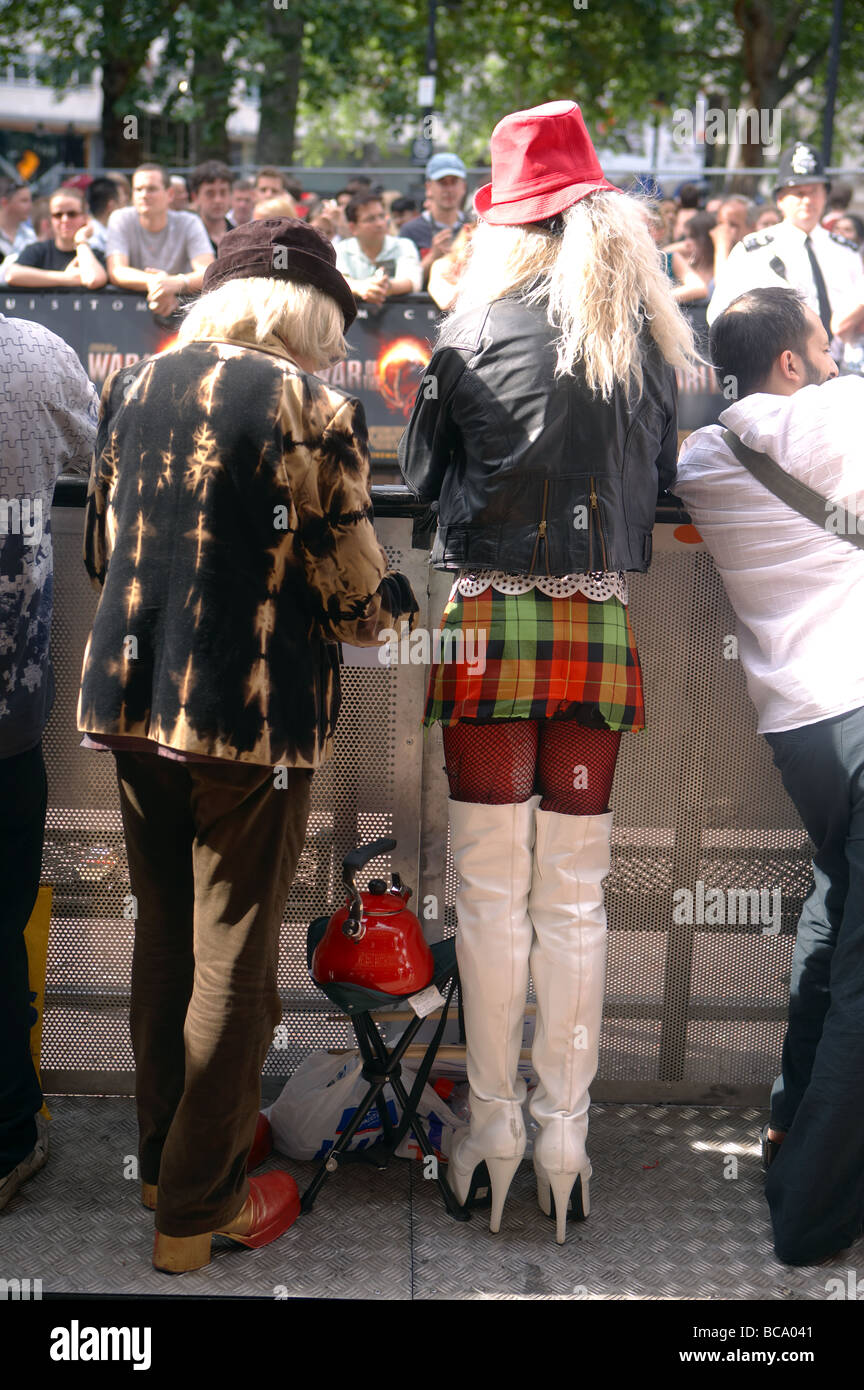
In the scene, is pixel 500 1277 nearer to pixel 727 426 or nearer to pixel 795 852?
pixel 795 852

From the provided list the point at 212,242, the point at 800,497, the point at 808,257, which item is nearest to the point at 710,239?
the point at 808,257

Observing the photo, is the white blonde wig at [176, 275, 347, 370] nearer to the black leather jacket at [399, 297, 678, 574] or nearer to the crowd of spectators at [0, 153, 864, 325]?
the black leather jacket at [399, 297, 678, 574]

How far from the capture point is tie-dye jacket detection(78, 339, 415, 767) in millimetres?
2359

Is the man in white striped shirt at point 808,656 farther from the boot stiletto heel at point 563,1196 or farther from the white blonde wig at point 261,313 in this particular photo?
the white blonde wig at point 261,313

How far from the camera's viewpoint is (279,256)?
238cm

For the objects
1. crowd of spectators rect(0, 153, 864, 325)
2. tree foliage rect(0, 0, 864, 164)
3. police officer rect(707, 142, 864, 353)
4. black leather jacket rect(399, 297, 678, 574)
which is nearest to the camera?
black leather jacket rect(399, 297, 678, 574)

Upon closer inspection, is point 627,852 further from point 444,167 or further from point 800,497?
point 444,167

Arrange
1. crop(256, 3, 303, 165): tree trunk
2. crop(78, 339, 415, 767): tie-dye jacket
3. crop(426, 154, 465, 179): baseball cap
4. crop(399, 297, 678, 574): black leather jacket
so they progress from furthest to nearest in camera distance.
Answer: crop(256, 3, 303, 165): tree trunk → crop(426, 154, 465, 179): baseball cap → crop(399, 297, 678, 574): black leather jacket → crop(78, 339, 415, 767): tie-dye jacket

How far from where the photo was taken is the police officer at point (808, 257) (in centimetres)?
670

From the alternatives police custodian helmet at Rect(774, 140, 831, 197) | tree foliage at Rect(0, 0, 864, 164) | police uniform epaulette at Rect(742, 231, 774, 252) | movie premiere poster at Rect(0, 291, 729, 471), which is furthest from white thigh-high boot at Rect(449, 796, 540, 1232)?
tree foliage at Rect(0, 0, 864, 164)

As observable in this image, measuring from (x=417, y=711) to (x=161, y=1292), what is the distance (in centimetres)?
145

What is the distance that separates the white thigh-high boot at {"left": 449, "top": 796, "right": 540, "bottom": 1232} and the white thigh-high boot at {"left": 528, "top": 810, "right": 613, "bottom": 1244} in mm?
42

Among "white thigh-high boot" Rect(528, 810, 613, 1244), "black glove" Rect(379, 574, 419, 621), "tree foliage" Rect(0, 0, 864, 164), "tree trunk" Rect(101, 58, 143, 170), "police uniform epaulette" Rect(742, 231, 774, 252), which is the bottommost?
"white thigh-high boot" Rect(528, 810, 613, 1244)

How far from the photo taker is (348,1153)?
9.89ft
